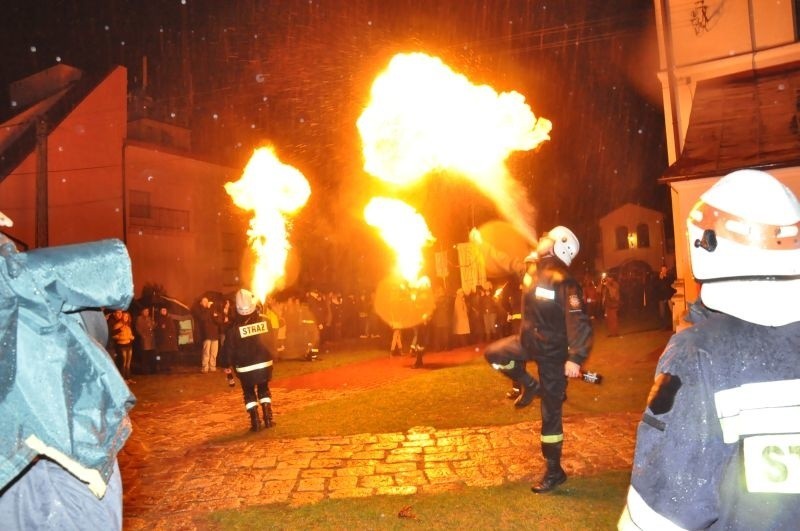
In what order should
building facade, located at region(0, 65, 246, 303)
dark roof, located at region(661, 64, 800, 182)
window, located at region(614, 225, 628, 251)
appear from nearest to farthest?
dark roof, located at region(661, 64, 800, 182), building facade, located at region(0, 65, 246, 303), window, located at region(614, 225, 628, 251)

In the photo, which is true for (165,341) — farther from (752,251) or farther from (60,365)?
(752,251)

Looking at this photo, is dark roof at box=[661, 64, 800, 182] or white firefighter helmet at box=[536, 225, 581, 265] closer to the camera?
white firefighter helmet at box=[536, 225, 581, 265]

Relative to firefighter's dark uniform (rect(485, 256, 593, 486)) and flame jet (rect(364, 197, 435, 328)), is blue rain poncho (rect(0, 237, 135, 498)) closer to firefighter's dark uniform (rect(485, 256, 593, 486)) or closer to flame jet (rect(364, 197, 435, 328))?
firefighter's dark uniform (rect(485, 256, 593, 486))

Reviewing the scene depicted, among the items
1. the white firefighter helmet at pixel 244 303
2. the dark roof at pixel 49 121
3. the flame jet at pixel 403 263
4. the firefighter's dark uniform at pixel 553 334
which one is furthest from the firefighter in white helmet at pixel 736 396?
the dark roof at pixel 49 121

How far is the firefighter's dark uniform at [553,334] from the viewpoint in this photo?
528 cm

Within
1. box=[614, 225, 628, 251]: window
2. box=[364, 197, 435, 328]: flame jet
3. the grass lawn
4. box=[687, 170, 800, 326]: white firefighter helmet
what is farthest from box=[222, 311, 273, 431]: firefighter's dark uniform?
box=[614, 225, 628, 251]: window

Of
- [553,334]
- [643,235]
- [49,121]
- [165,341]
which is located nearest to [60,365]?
[553,334]

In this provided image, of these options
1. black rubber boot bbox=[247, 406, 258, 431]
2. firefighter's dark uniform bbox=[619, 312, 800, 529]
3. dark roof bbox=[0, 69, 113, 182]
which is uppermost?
dark roof bbox=[0, 69, 113, 182]

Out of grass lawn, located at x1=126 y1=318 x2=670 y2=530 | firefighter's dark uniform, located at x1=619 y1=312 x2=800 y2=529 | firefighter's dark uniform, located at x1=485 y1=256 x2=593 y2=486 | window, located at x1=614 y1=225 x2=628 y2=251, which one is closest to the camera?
firefighter's dark uniform, located at x1=619 y1=312 x2=800 y2=529

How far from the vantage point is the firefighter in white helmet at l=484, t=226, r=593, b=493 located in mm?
5281

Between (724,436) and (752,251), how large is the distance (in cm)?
61

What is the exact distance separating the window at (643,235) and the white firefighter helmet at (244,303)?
51.2 m

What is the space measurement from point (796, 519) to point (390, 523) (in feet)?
11.5

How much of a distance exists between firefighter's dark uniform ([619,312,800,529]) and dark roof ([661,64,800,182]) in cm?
1116
